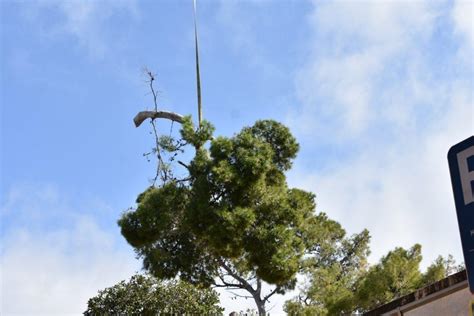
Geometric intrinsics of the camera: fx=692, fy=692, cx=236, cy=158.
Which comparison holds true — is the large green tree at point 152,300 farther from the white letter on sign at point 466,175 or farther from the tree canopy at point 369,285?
the white letter on sign at point 466,175

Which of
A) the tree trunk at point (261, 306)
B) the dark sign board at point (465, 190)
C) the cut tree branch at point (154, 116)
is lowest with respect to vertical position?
the dark sign board at point (465, 190)

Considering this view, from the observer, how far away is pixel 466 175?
4.98m

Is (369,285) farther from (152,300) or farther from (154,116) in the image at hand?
(152,300)

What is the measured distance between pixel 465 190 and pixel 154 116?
11.5 meters

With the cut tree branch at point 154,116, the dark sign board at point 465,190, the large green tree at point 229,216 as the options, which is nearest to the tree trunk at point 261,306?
the large green tree at point 229,216

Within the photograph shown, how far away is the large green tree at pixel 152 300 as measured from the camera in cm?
2761

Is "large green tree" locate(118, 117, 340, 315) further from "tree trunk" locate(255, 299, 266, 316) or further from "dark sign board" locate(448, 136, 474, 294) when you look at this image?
"dark sign board" locate(448, 136, 474, 294)

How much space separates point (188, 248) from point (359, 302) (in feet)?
15.1

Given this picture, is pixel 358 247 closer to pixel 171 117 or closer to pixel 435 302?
pixel 171 117

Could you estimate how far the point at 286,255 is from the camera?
13.5m

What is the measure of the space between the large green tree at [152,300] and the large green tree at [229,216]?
40.2 feet

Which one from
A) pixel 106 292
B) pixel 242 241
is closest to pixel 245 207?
pixel 242 241

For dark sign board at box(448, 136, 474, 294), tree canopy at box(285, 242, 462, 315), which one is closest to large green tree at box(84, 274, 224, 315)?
tree canopy at box(285, 242, 462, 315)

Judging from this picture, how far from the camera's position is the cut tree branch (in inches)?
615
